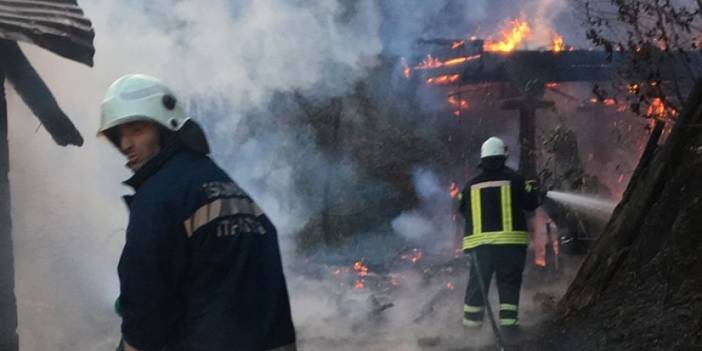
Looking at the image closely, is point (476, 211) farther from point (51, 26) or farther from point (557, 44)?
point (557, 44)

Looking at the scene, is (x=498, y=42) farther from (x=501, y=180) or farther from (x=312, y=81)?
(x=501, y=180)

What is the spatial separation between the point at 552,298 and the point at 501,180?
68.5 inches

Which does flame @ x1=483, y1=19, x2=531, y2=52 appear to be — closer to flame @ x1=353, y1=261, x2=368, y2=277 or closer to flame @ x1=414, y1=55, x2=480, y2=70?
flame @ x1=414, y1=55, x2=480, y2=70

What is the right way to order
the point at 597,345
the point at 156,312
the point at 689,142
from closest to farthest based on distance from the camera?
the point at 156,312 → the point at 597,345 → the point at 689,142

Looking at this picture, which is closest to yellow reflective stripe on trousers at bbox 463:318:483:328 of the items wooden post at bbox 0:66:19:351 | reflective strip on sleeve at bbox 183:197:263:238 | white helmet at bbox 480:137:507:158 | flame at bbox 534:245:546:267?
white helmet at bbox 480:137:507:158

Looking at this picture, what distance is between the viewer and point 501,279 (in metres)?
6.48

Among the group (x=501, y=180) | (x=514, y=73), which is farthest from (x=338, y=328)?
(x=514, y=73)

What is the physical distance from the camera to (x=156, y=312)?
2408mm

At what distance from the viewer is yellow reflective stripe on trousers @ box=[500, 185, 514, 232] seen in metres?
6.47

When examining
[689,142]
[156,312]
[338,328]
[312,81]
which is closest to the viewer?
[156,312]

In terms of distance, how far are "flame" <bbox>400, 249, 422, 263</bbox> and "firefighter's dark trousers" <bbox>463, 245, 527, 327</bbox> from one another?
9.40 feet

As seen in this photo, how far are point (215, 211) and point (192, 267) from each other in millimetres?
189

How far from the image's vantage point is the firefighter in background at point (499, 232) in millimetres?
6453

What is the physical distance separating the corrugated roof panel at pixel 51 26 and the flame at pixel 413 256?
184 inches
